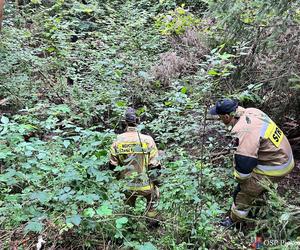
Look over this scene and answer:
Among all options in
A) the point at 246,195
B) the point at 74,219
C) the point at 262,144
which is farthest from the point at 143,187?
the point at 74,219

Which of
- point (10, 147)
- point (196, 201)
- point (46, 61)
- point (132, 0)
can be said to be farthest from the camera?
point (132, 0)

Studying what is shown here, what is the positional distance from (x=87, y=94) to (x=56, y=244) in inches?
207

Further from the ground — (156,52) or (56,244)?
(56,244)

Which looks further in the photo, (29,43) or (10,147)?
(29,43)

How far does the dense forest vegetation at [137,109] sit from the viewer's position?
4.11 meters

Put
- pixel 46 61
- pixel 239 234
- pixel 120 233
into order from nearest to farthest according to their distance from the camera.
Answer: pixel 120 233, pixel 239 234, pixel 46 61

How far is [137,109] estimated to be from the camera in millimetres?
8914

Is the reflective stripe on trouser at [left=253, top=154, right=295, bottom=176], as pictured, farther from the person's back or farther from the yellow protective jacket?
the yellow protective jacket

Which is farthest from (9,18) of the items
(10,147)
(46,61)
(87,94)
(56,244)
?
(56,244)

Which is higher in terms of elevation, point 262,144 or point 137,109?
point 262,144

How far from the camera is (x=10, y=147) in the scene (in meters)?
5.27

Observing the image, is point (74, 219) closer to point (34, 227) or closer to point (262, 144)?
point (34, 227)

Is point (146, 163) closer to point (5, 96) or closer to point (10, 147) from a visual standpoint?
point (10, 147)

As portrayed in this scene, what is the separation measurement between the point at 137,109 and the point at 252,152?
14.7 ft
